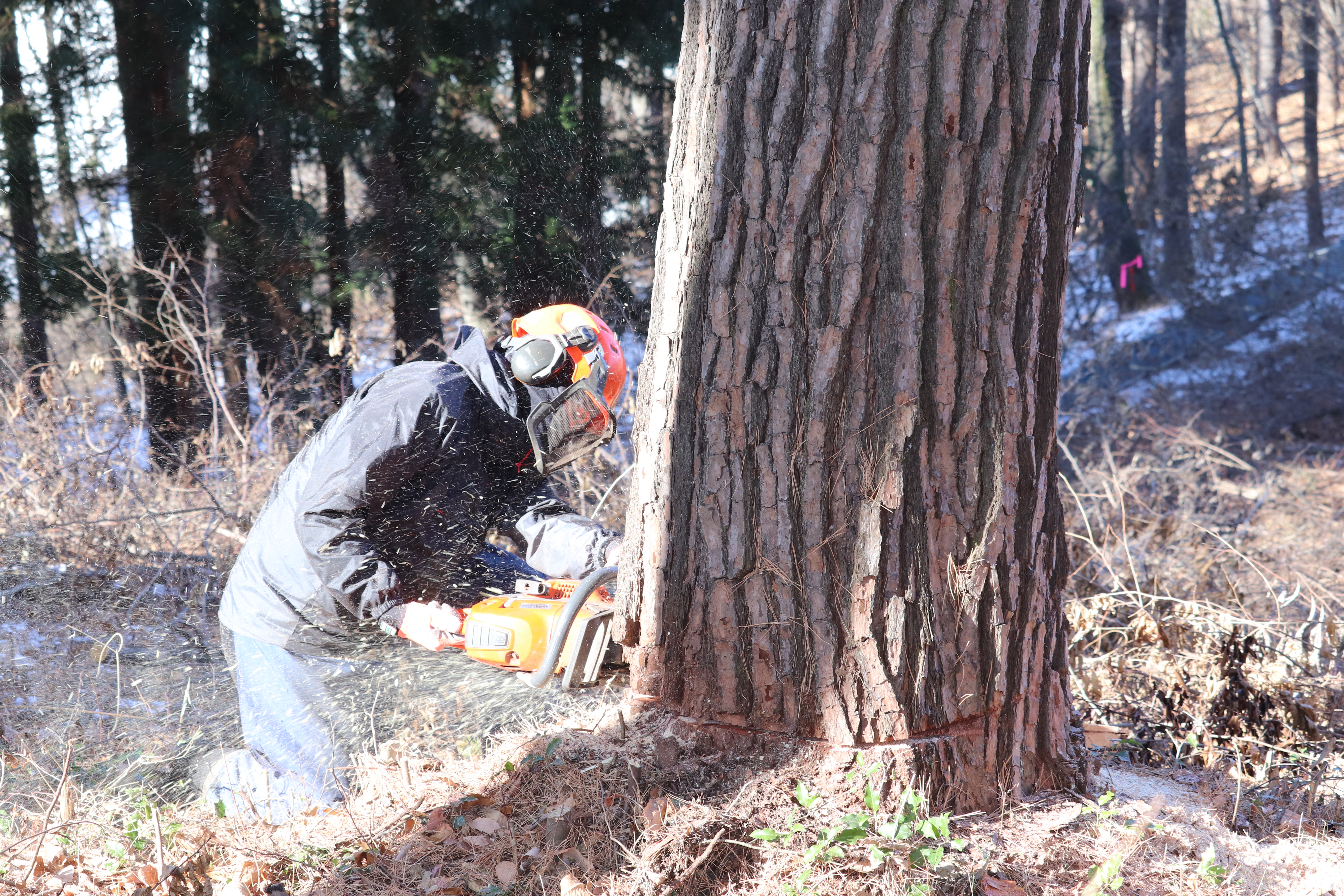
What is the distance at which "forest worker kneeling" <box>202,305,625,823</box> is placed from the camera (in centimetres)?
260

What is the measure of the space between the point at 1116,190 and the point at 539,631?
13.9 metres

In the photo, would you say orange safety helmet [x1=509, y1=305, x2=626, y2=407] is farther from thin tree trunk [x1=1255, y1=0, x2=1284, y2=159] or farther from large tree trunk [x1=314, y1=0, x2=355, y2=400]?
thin tree trunk [x1=1255, y1=0, x2=1284, y2=159]

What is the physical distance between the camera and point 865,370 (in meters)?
1.74

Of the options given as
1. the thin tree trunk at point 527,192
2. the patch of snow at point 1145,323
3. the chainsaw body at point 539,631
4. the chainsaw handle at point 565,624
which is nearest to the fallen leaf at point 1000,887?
the chainsaw body at point 539,631

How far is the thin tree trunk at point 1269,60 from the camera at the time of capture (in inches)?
616

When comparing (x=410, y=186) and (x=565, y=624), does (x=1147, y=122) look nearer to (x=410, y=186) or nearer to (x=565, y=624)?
(x=410, y=186)

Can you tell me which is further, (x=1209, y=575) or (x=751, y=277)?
(x=1209, y=575)

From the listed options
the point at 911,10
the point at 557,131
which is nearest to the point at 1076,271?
the point at 557,131

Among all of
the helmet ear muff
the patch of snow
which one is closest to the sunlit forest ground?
the helmet ear muff

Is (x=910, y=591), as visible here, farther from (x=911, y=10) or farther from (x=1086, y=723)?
(x=1086, y=723)

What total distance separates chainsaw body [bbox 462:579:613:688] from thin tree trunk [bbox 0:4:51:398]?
6.11 m

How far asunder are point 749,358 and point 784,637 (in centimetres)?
61

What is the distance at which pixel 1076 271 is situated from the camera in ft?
45.5

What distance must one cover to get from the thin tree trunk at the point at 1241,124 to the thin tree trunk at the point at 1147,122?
1483 millimetres
